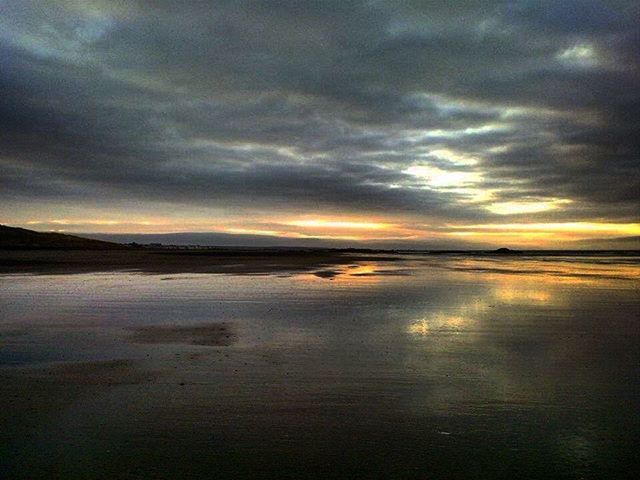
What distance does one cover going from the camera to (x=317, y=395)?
7.27 meters

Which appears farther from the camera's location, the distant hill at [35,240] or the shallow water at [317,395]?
the distant hill at [35,240]

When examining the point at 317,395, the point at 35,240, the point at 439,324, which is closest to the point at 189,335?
the point at 317,395

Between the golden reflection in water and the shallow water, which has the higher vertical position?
the golden reflection in water

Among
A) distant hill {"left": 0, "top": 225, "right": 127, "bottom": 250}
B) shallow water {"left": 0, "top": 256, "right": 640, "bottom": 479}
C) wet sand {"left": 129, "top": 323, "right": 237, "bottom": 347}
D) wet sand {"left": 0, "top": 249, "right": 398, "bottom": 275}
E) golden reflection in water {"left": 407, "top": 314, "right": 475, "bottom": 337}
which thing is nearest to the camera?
shallow water {"left": 0, "top": 256, "right": 640, "bottom": 479}

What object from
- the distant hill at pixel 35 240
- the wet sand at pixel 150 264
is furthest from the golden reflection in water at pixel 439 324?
the distant hill at pixel 35 240

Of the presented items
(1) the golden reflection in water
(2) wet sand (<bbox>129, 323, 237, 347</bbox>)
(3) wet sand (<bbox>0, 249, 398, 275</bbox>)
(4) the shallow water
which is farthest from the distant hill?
(1) the golden reflection in water

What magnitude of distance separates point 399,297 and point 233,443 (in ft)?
49.2

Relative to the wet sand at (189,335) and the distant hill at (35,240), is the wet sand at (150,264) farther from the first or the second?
the distant hill at (35,240)

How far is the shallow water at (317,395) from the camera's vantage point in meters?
5.17

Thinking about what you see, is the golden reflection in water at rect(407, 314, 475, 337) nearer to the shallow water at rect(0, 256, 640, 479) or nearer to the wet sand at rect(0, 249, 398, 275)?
the shallow water at rect(0, 256, 640, 479)

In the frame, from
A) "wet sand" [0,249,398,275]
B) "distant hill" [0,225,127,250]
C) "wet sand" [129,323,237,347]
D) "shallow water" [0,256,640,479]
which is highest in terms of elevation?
"distant hill" [0,225,127,250]

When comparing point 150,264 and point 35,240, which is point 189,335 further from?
point 35,240

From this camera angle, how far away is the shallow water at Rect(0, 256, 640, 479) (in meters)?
5.17

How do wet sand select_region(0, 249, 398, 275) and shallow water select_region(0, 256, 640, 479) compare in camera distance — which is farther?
wet sand select_region(0, 249, 398, 275)
